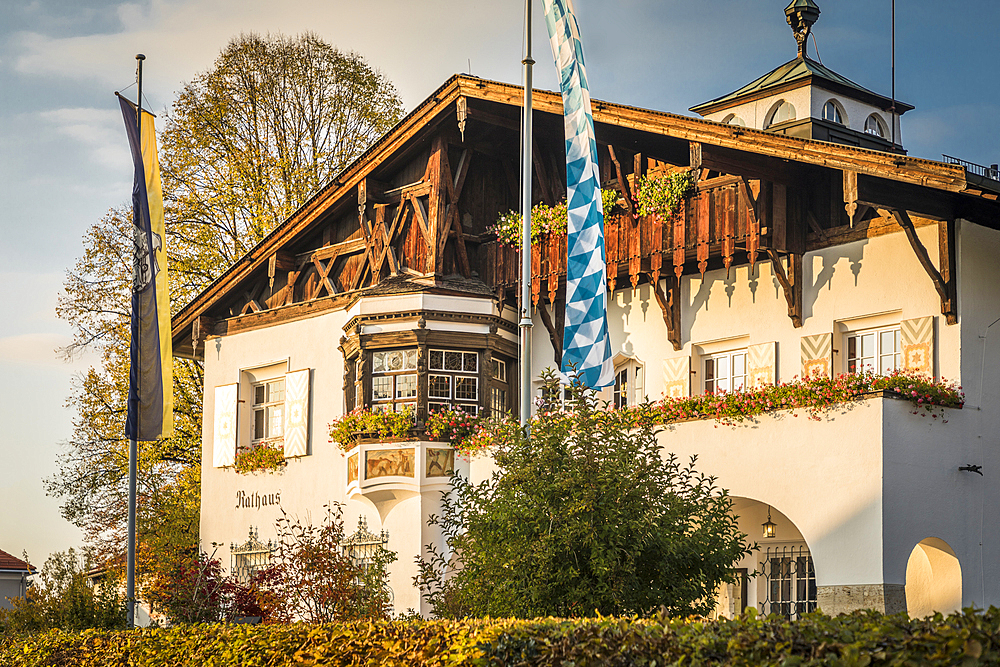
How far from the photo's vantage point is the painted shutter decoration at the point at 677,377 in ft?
61.6

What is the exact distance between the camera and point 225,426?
24.1 meters

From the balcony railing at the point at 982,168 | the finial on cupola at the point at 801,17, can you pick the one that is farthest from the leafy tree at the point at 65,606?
the finial on cupola at the point at 801,17

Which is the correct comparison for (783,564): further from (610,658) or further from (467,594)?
(610,658)

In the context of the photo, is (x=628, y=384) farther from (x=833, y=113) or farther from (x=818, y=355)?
(x=833, y=113)

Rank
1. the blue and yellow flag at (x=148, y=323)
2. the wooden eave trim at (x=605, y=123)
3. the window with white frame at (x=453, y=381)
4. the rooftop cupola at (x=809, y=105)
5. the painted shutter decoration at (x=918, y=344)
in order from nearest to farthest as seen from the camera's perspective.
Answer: the wooden eave trim at (x=605, y=123) < the painted shutter decoration at (x=918, y=344) < the blue and yellow flag at (x=148, y=323) < the window with white frame at (x=453, y=381) < the rooftop cupola at (x=809, y=105)

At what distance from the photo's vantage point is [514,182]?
21.9 metres

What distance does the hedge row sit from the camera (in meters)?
5.70

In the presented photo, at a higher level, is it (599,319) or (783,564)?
(599,319)

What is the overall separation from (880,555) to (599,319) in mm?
4427

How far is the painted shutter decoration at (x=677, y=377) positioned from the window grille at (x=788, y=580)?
2.73 meters

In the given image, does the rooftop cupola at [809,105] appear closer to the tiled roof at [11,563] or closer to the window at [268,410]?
the window at [268,410]

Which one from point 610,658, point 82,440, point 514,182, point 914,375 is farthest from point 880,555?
point 82,440

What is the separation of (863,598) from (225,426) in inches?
549

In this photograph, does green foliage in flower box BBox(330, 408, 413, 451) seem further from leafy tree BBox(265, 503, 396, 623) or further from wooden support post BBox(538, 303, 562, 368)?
wooden support post BBox(538, 303, 562, 368)
